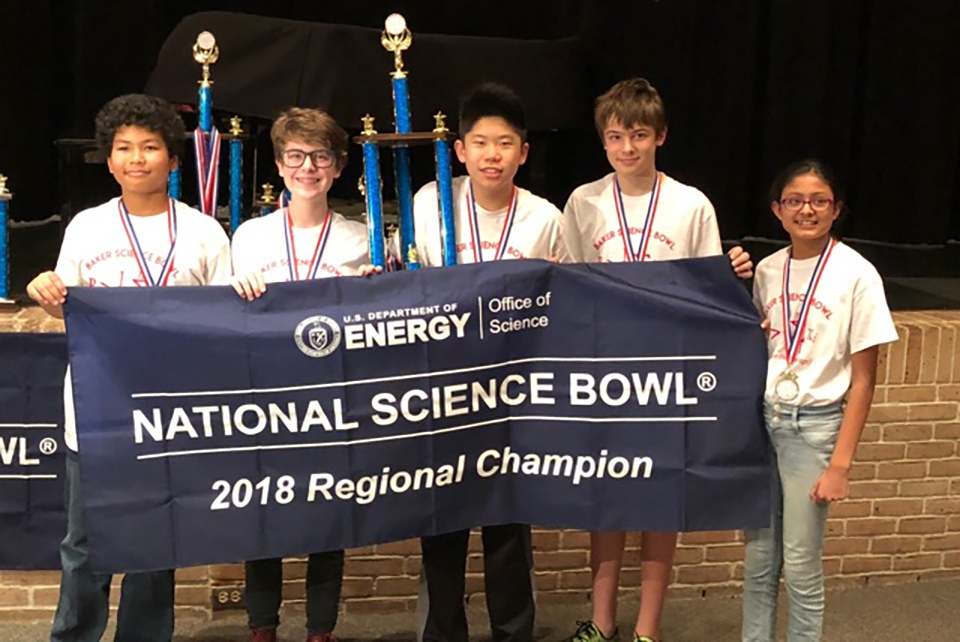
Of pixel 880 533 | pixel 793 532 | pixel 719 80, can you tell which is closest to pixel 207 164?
pixel 793 532

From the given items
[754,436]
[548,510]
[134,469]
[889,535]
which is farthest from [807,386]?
[134,469]

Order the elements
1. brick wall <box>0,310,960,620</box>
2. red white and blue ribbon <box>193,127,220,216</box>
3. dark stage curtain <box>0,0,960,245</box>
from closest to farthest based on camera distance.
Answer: red white and blue ribbon <box>193,127,220,216</box> < brick wall <box>0,310,960,620</box> < dark stage curtain <box>0,0,960,245</box>

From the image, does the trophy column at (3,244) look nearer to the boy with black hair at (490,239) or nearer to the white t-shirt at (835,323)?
the boy with black hair at (490,239)

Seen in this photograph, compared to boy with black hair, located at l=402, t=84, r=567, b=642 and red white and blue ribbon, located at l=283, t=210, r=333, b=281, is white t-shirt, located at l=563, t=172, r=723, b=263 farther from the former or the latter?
red white and blue ribbon, located at l=283, t=210, r=333, b=281

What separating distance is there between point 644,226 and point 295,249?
817 mm

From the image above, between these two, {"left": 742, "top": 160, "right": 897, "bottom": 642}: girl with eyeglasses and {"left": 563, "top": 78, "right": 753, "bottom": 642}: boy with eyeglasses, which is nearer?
{"left": 742, "top": 160, "right": 897, "bottom": 642}: girl with eyeglasses

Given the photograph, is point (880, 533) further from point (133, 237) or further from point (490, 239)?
point (133, 237)

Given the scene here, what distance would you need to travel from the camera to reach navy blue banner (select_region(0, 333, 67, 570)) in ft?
8.48

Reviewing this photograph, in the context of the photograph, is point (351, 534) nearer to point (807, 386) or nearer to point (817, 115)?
point (807, 386)

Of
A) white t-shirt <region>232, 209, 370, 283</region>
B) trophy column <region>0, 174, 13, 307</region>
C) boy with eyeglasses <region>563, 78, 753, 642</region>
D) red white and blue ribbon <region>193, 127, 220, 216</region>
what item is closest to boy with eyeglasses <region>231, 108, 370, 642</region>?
white t-shirt <region>232, 209, 370, 283</region>

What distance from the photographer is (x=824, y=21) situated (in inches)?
153

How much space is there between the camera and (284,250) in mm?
2301

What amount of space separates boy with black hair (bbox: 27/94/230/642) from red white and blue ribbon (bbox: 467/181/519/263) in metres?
0.55

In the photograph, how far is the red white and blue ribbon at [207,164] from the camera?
2.73m
